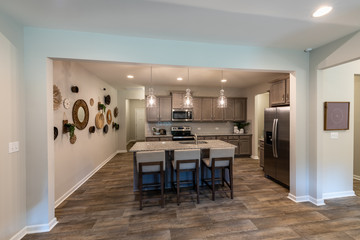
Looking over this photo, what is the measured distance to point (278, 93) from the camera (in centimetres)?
329

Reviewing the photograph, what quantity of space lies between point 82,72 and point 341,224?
5314mm

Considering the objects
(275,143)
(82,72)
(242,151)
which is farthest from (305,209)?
(82,72)

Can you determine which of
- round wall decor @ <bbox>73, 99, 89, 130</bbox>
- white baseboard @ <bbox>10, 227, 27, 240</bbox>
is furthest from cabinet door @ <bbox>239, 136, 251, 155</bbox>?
white baseboard @ <bbox>10, 227, 27, 240</bbox>

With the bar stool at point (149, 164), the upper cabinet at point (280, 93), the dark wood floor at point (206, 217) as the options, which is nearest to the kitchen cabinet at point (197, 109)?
the upper cabinet at point (280, 93)

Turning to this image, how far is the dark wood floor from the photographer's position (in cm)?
191

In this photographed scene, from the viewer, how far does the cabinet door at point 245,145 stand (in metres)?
5.44

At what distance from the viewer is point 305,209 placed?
2.44 m

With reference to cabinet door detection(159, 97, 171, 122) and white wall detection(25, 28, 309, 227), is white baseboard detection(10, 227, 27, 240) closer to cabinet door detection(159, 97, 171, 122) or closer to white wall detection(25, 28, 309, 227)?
white wall detection(25, 28, 309, 227)

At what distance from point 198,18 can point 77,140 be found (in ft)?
10.7

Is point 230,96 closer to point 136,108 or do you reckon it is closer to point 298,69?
point 298,69

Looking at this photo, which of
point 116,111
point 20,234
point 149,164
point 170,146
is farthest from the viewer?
point 116,111

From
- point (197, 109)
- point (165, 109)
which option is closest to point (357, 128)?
point (197, 109)

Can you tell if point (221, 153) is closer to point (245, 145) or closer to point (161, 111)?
point (161, 111)

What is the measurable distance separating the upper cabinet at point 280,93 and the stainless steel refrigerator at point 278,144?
15cm
